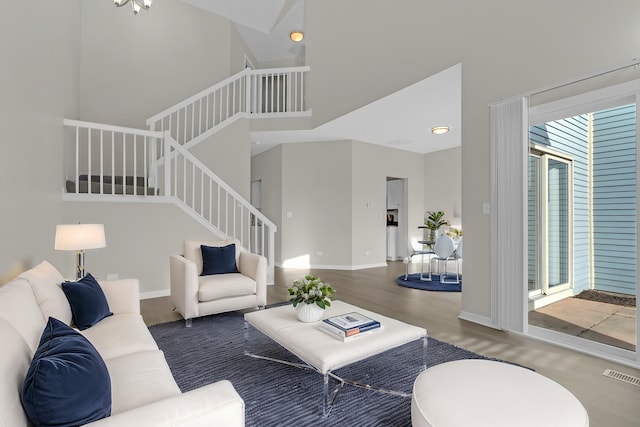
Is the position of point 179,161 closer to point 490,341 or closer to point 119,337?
point 119,337


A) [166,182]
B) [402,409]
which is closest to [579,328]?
[402,409]

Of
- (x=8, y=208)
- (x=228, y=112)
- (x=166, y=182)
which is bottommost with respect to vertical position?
(x=8, y=208)

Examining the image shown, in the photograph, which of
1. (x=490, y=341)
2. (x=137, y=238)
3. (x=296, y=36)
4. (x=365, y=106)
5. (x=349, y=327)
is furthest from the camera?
(x=296, y=36)

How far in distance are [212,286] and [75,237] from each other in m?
1.27

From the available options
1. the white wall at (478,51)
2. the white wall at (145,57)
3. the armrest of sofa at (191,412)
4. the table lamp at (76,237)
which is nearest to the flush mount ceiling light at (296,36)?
the white wall at (145,57)

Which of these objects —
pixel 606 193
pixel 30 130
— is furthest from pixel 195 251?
pixel 606 193

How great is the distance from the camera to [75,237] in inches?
114

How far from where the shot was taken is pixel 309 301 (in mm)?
2355

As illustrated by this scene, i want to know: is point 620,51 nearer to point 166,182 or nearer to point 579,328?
point 579,328

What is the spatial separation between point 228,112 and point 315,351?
537cm

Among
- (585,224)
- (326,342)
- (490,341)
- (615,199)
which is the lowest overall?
(490,341)

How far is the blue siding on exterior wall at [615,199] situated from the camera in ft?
8.59

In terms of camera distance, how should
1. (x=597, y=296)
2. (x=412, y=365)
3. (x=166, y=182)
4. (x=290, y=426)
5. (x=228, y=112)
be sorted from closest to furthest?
1. (x=290, y=426)
2. (x=412, y=365)
3. (x=597, y=296)
4. (x=166, y=182)
5. (x=228, y=112)

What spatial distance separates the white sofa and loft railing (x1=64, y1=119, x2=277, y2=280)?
2.23 m
